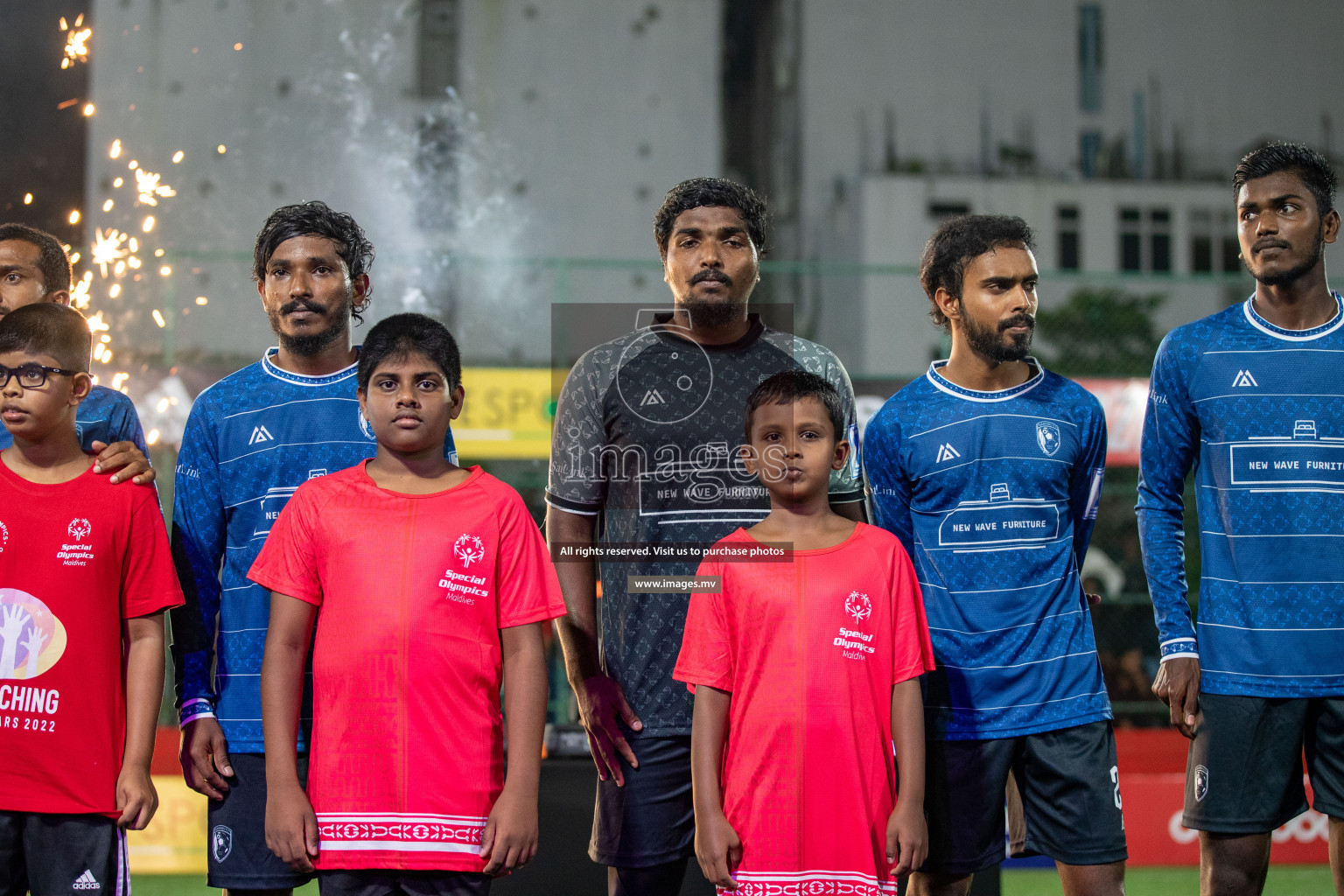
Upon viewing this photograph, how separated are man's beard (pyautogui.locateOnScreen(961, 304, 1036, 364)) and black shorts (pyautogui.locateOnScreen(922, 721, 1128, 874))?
0.86m

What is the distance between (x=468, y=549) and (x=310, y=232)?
0.94m

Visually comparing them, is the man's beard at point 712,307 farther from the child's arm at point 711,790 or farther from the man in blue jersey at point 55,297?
the man in blue jersey at point 55,297

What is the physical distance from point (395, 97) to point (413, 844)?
1201cm

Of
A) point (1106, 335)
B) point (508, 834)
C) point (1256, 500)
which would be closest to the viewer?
point (508, 834)

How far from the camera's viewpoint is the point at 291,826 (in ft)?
7.32

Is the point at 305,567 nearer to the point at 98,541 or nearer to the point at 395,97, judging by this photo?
the point at 98,541

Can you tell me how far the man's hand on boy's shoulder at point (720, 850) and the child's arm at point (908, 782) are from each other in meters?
0.30

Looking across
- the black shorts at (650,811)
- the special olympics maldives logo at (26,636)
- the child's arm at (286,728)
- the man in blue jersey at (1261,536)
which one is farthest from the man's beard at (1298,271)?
the special olympics maldives logo at (26,636)

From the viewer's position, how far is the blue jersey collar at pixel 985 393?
9.30 ft

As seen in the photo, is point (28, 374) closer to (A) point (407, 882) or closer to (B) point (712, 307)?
(A) point (407, 882)

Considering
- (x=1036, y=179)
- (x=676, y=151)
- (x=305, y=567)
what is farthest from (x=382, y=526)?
(x=1036, y=179)

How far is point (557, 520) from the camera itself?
111 inches

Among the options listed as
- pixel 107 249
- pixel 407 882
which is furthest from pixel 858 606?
pixel 107 249

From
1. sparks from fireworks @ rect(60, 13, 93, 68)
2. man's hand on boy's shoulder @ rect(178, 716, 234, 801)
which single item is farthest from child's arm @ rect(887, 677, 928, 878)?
sparks from fireworks @ rect(60, 13, 93, 68)
